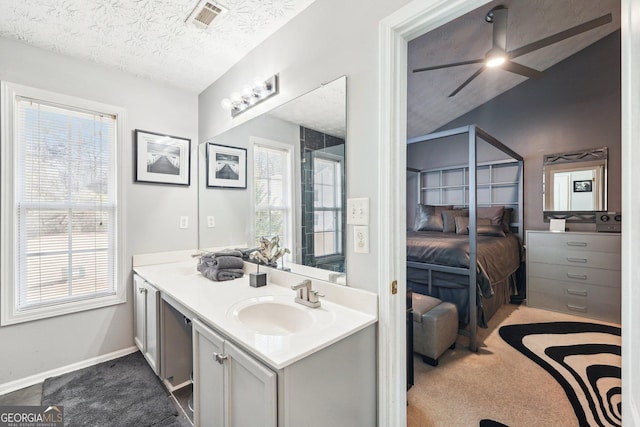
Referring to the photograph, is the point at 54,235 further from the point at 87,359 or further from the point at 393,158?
the point at 393,158

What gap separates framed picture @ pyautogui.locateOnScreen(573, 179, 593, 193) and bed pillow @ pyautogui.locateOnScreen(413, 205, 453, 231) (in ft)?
5.03

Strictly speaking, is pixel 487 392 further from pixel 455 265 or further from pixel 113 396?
pixel 113 396

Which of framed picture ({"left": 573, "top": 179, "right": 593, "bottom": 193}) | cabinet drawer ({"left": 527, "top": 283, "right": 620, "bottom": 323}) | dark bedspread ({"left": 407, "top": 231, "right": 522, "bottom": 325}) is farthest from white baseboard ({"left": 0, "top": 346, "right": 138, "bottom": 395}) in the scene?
framed picture ({"left": 573, "top": 179, "right": 593, "bottom": 193})

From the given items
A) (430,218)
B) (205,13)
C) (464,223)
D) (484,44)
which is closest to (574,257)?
(464,223)

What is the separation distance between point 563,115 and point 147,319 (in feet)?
17.3

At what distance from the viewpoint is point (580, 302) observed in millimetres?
3105

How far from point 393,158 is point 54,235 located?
2.43 m

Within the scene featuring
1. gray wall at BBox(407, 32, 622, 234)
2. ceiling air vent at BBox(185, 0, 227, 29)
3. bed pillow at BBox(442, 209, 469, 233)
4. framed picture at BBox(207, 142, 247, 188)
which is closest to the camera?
ceiling air vent at BBox(185, 0, 227, 29)

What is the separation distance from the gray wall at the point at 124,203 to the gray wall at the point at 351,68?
139 centimetres

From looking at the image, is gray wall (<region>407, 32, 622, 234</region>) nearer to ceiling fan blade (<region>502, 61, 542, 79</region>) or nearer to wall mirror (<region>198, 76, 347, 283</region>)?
ceiling fan blade (<region>502, 61, 542, 79</region>)

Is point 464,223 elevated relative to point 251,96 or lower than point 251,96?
lower

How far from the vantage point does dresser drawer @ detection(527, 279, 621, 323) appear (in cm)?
293

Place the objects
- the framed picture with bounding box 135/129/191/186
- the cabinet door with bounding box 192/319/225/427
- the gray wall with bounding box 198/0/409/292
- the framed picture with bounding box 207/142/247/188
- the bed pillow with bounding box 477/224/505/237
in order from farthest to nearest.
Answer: the bed pillow with bounding box 477/224/505/237 < the framed picture with bounding box 135/129/191/186 < the framed picture with bounding box 207/142/247/188 < the gray wall with bounding box 198/0/409/292 < the cabinet door with bounding box 192/319/225/427

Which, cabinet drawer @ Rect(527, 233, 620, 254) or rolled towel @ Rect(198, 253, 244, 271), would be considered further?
cabinet drawer @ Rect(527, 233, 620, 254)
